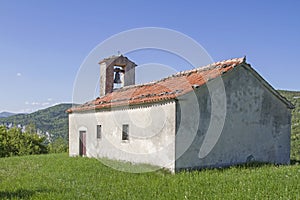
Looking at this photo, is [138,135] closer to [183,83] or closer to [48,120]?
[183,83]

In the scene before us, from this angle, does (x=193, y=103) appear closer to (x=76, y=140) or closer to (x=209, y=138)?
(x=209, y=138)

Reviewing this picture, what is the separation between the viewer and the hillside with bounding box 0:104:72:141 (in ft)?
326

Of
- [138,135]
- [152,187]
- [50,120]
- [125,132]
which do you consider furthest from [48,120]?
[152,187]

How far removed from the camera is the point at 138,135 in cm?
1507

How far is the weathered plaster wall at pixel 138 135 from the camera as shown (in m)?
13.2

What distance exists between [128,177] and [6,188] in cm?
393

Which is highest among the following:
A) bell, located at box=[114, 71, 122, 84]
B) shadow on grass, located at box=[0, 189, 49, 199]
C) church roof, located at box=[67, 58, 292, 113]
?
bell, located at box=[114, 71, 122, 84]

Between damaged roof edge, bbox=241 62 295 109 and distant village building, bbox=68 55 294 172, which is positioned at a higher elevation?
damaged roof edge, bbox=241 62 295 109

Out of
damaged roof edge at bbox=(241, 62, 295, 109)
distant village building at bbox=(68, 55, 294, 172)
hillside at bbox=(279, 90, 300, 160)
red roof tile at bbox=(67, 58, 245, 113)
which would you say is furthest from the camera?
hillside at bbox=(279, 90, 300, 160)

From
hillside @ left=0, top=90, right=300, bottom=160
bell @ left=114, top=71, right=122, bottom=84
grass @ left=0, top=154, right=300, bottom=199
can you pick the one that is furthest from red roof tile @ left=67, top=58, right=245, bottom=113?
hillside @ left=0, top=90, right=300, bottom=160

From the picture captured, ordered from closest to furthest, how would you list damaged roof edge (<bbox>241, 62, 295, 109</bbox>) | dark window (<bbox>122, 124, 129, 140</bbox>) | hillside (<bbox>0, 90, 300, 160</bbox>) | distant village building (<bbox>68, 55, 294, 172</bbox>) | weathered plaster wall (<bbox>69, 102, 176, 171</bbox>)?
distant village building (<bbox>68, 55, 294, 172</bbox>) → weathered plaster wall (<bbox>69, 102, 176, 171</bbox>) → damaged roof edge (<bbox>241, 62, 295, 109</bbox>) → dark window (<bbox>122, 124, 129, 140</bbox>) → hillside (<bbox>0, 90, 300, 160</bbox>)

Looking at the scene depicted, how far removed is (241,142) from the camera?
47.1 ft

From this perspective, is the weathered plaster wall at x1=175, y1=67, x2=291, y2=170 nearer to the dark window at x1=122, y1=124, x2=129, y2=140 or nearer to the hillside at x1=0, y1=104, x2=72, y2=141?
the dark window at x1=122, y1=124, x2=129, y2=140

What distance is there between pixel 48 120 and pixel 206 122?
106 meters
